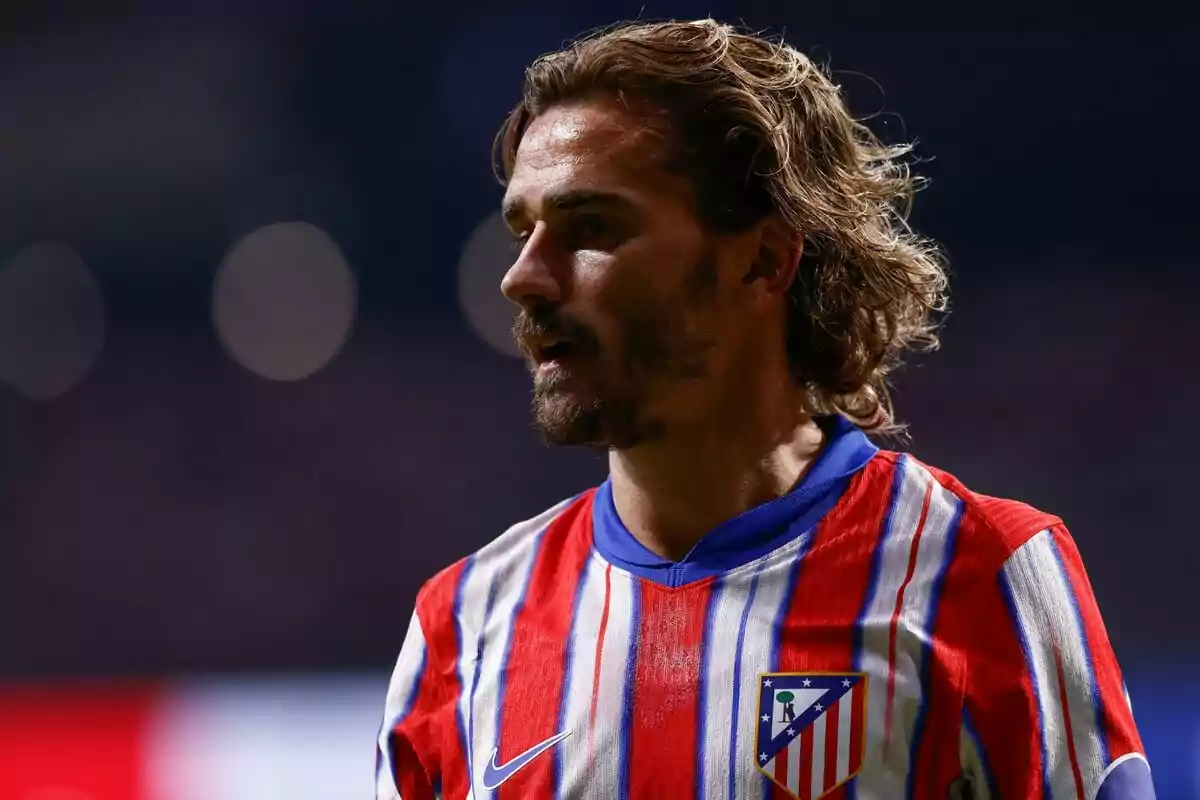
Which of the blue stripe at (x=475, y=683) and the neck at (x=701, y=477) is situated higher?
the neck at (x=701, y=477)

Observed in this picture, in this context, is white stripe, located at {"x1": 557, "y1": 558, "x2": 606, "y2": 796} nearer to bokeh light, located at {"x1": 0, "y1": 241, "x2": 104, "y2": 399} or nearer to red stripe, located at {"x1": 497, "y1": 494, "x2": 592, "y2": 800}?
red stripe, located at {"x1": 497, "y1": 494, "x2": 592, "y2": 800}

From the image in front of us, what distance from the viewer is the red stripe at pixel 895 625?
4.39ft

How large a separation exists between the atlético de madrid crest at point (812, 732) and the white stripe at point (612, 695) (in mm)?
150

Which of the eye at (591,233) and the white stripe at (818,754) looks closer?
the white stripe at (818,754)

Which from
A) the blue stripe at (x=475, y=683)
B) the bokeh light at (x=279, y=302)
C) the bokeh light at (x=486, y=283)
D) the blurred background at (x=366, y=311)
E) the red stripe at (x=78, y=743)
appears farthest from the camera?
the bokeh light at (x=279, y=302)

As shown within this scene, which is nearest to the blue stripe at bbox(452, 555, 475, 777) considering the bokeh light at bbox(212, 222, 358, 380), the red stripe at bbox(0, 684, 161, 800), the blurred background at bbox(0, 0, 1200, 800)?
the red stripe at bbox(0, 684, 161, 800)

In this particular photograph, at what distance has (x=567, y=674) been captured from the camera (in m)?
1.48

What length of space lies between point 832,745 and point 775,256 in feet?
1.89

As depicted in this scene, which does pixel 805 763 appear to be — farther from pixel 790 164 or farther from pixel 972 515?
pixel 790 164

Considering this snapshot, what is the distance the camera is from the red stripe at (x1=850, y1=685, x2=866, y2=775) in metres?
1.34

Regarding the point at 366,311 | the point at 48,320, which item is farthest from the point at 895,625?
the point at 48,320

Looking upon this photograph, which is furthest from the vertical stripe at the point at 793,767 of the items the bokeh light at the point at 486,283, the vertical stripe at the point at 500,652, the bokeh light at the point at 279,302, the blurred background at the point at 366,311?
the bokeh light at the point at 279,302

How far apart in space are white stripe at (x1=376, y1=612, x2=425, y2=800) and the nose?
44 cm

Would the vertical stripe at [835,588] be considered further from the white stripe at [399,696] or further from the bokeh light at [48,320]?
the bokeh light at [48,320]
